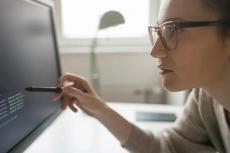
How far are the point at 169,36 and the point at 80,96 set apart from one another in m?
0.34

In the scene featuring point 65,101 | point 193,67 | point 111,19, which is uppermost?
point 111,19

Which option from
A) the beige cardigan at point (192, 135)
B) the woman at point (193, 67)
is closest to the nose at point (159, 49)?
the woman at point (193, 67)

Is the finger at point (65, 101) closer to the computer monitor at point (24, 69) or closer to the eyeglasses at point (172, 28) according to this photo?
the computer monitor at point (24, 69)

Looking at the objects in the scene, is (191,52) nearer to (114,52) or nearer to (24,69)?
(24,69)

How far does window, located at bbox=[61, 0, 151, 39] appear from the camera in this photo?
1.94 metres

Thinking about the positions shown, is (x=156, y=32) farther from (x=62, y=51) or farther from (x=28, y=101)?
(x=62, y=51)

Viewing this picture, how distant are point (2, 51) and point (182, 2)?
39 cm

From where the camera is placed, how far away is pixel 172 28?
66 cm

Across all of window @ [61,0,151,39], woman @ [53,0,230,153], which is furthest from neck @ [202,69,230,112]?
window @ [61,0,151,39]

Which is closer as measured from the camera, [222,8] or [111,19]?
[222,8]

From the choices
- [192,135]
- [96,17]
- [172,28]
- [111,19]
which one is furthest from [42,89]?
[96,17]

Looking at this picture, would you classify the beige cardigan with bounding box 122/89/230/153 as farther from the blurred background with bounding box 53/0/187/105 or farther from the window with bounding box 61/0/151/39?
the window with bounding box 61/0/151/39

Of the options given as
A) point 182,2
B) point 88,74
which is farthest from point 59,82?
point 88,74

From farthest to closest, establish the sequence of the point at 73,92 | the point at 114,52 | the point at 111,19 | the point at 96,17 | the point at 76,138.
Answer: the point at 96,17 → the point at 114,52 → the point at 111,19 → the point at 76,138 → the point at 73,92
